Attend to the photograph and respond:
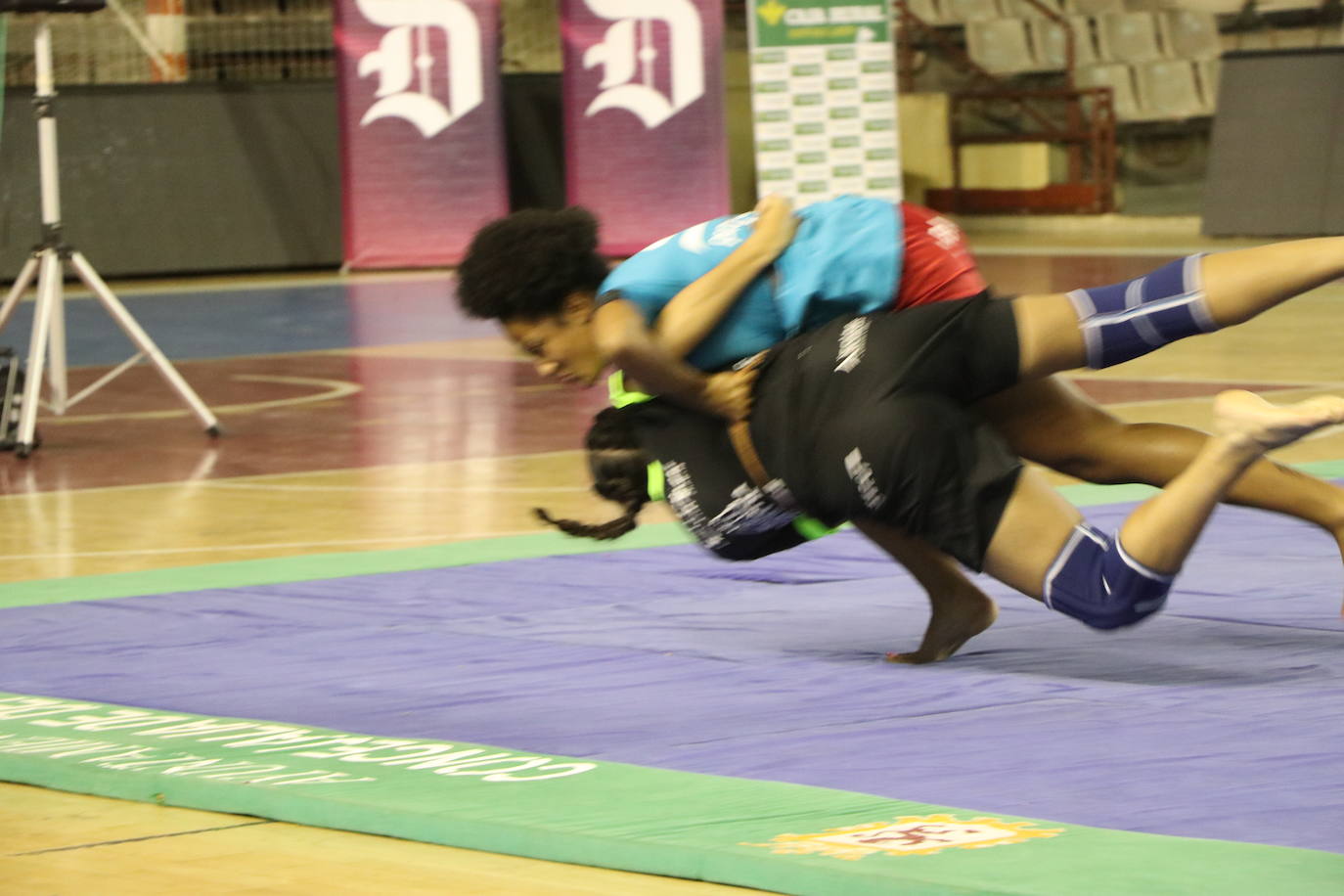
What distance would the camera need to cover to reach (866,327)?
414 centimetres

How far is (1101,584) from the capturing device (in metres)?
3.98

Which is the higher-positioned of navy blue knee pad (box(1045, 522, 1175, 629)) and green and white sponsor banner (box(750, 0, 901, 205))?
green and white sponsor banner (box(750, 0, 901, 205))

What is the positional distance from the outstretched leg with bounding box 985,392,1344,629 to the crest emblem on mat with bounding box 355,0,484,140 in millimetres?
14432

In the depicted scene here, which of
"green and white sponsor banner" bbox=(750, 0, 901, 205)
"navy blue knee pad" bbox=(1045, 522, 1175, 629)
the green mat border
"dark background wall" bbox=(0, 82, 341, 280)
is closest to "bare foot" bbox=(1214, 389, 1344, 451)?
"navy blue knee pad" bbox=(1045, 522, 1175, 629)

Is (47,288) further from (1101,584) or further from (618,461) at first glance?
(1101,584)

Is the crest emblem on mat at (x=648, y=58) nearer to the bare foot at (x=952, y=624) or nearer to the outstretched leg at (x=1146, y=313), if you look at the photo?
the bare foot at (x=952, y=624)

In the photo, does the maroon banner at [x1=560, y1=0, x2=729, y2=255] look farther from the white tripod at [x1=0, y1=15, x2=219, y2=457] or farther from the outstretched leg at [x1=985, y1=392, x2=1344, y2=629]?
the outstretched leg at [x1=985, y1=392, x2=1344, y2=629]

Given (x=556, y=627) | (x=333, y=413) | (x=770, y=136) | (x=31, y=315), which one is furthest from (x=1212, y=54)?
(x=556, y=627)

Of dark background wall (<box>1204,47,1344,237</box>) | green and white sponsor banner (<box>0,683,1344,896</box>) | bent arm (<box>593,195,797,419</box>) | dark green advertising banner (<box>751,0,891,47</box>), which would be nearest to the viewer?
green and white sponsor banner (<box>0,683,1344,896</box>)

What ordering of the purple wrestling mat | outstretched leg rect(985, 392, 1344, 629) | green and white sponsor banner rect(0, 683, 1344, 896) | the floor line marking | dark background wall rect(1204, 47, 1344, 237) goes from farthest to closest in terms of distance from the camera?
1. dark background wall rect(1204, 47, 1344, 237)
2. outstretched leg rect(985, 392, 1344, 629)
3. the purple wrestling mat
4. the floor line marking
5. green and white sponsor banner rect(0, 683, 1344, 896)

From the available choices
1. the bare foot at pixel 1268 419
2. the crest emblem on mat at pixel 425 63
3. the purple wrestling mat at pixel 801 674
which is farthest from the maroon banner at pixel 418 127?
the bare foot at pixel 1268 419

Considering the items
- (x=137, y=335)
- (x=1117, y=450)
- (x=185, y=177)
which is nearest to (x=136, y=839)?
(x=1117, y=450)

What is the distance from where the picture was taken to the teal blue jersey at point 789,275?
166 inches

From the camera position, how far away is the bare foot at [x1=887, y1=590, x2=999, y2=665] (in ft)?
14.7
